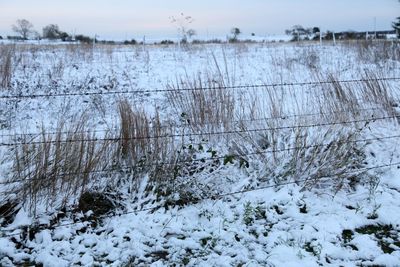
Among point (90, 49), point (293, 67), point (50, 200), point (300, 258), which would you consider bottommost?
point (300, 258)

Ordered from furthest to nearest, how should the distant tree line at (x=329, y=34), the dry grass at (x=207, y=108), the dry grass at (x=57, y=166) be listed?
the distant tree line at (x=329, y=34)
the dry grass at (x=207, y=108)
the dry grass at (x=57, y=166)

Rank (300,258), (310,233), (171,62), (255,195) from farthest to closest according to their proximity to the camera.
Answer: (171,62) → (255,195) → (310,233) → (300,258)

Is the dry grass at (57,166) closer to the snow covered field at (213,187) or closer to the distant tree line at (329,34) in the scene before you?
the snow covered field at (213,187)

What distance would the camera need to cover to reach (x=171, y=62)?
13070 mm

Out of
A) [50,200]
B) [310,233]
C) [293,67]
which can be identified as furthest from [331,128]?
[293,67]

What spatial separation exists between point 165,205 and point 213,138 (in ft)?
3.78

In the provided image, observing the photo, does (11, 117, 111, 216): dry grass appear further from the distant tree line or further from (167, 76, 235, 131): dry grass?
the distant tree line

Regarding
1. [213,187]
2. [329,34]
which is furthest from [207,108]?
[329,34]

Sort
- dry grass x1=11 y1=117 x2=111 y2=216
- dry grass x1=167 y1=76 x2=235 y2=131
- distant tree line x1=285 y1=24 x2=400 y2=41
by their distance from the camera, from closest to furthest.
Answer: dry grass x1=11 y1=117 x2=111 y2=216 → dry grass x1=167 y1=76 x2=235 y2=131 → distant tree line x1=285 y1=24 x2=400 y2=41

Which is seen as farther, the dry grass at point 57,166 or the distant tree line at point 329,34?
the distant tree line at point 329,34

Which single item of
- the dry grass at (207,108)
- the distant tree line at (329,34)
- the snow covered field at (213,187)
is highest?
the distant tree line at (329,34)

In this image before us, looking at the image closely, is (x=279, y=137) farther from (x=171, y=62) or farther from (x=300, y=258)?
(x=171, y=62)

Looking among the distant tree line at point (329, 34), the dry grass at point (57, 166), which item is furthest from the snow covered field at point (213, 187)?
the distant tree line at point (329, 34)

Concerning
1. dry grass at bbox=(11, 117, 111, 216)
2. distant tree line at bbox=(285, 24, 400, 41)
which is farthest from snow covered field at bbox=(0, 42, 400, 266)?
distant tree line at bbox=(285, 24, 400, 41)
